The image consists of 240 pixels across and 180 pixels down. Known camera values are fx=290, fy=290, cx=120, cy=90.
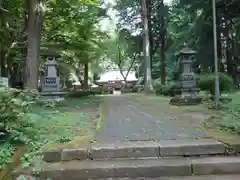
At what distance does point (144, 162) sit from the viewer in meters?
3.71

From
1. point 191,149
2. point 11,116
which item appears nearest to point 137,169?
point 191,149

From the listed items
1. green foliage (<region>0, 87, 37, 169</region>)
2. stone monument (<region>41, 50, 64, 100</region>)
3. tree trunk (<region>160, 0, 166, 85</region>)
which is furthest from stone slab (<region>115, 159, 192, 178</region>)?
tree trunk (<region>160, 0, 166, 85</region>)

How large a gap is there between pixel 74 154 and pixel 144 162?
94cm

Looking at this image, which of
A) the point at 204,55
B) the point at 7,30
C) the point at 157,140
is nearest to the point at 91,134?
the point at 157,140

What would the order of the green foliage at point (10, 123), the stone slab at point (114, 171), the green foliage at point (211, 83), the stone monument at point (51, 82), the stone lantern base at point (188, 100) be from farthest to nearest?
1. the green foliage at point (211, 83)
2. the stone monument at point (51, 82)
3. the stone lantern base at point (188, 100)
4. the green foliage at point (10, 123)
5. the stone slab at point (114, 171)

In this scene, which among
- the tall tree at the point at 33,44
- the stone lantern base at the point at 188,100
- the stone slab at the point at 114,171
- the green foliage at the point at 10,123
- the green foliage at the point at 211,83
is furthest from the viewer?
the green foliage at the point at 211,83

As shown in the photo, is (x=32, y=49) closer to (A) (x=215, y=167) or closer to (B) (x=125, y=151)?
(B) (x=125, y=151)

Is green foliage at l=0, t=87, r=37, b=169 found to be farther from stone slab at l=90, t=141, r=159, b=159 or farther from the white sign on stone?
the white sign on stone

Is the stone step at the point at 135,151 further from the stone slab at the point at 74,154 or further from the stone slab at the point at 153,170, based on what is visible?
the stone slab at the point at 153,170

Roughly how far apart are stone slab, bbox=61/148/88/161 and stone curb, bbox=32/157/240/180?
188mm

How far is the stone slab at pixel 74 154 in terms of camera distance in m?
3.85

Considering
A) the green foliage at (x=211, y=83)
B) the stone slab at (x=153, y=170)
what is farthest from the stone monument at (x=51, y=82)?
the stone slab at (x=153, y=170)

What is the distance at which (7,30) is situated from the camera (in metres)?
14.9

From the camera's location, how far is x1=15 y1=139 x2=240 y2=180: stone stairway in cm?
350
